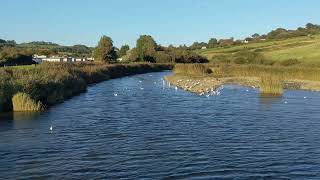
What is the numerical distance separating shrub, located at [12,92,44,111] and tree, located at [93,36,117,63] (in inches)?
3035

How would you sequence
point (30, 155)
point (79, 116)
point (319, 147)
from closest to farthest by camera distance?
1. point (30, 155)
2. point (319, 147)
3. point (79, 116)

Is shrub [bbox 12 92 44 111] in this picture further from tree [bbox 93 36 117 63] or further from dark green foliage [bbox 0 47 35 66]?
tree [bbox 93 36 117 63]

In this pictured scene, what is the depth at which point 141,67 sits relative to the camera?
9931 centimetres

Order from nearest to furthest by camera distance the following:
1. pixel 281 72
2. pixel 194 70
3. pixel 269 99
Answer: pixel 269 99 < pixel 281 72 < pixel 194 70

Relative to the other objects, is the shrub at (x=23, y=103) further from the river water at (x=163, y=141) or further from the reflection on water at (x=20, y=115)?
the river water at (x=163, y=141)

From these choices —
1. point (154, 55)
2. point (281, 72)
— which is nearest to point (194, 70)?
point (281, 72)

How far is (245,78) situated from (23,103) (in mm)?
40758

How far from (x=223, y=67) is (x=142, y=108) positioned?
48.2m

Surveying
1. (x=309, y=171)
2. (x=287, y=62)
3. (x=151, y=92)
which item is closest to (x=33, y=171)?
(x=309, y=171)

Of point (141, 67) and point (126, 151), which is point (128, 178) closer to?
point (126, 151)

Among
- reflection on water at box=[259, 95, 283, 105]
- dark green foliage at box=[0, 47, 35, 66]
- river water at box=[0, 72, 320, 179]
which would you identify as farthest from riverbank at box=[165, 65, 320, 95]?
dark green foliage at box=[0, 47, 35, 66]

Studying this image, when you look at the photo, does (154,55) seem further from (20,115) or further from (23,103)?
(20,115)

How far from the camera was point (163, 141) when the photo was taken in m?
21.9

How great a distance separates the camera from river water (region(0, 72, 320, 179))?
16.7 meters
